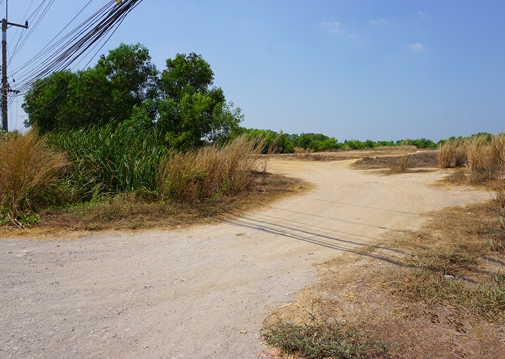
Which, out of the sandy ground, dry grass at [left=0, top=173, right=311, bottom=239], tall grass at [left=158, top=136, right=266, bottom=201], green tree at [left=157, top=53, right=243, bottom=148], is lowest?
the sandy ground

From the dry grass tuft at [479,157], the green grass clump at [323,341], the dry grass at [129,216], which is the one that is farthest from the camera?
the dry grass tuft at [479,157]

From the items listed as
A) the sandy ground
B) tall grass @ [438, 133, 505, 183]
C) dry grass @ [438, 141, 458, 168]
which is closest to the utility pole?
the sandy ground

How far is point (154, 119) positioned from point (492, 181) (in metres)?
12.7

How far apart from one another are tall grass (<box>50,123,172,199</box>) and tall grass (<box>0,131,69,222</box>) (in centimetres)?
124

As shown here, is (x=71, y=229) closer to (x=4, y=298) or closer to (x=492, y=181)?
(x=4, y=298)

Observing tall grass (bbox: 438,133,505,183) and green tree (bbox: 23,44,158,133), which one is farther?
green tree (bbox: 23,44,158,133)

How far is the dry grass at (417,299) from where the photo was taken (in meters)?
2.72

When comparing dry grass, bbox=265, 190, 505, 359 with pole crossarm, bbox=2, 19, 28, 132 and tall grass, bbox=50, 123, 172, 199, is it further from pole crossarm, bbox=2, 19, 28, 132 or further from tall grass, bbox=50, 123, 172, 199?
pole crossarm, bbox=2, 19, 28, 132

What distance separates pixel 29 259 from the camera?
4.70m

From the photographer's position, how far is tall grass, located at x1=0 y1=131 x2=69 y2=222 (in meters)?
6.57

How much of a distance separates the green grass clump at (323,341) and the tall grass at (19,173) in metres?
6.04

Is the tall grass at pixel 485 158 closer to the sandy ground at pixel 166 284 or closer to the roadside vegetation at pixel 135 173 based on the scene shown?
the sandy ground at pixel 166 284

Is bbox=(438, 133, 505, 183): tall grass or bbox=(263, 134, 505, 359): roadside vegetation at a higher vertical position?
bbox=(438, 133, 505, 183): tall grass

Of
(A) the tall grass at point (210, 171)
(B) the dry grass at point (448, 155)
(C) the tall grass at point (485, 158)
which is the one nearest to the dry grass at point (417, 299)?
(A) the tall grass at point (210, 171)
